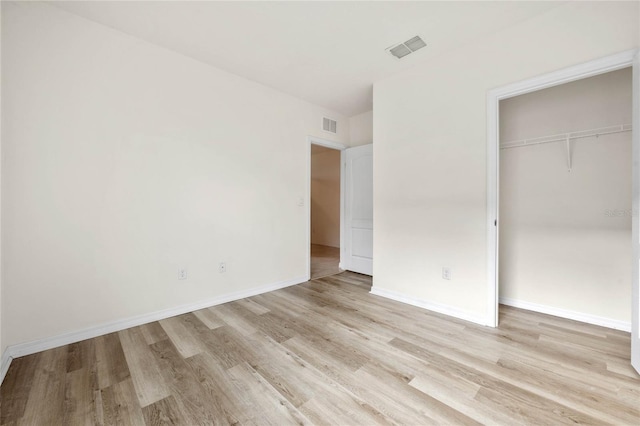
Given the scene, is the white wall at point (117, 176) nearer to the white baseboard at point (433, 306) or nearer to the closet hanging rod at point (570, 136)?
the white baseboard at point (433, 306)

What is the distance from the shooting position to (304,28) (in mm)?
2184

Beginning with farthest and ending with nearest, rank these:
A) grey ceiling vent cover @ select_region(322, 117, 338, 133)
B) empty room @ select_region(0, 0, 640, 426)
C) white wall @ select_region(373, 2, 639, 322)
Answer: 1. grey ceiling vent cover @ select_region(322, 117, 338, 133)
2. white wall @ select_region(373, 2, 639, 322)
3. empty room @ select_region(0, 0, 640, 426)

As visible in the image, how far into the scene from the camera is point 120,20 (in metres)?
2.08

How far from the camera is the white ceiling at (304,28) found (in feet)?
6.39

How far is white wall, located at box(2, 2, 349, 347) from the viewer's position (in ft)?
6.05

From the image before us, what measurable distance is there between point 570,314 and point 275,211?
131 inches

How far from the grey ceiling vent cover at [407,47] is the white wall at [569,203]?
123 centimetres

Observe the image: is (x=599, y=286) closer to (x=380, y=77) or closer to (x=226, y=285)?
(x=380, y=77)

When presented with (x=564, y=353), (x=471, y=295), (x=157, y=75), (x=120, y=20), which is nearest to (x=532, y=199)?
(x=471, y=295)

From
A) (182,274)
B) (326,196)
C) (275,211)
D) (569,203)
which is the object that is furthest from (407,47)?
(326,196)

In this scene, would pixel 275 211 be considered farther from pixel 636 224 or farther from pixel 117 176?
pixel 636 224

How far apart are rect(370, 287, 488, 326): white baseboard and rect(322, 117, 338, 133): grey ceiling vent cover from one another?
2.48 meters

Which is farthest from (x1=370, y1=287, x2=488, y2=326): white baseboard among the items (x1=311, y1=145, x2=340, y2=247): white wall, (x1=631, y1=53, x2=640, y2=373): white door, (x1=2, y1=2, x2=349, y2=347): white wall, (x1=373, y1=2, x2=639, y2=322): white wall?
(x1=311, y1=145, x2=340, y2=247): white wall

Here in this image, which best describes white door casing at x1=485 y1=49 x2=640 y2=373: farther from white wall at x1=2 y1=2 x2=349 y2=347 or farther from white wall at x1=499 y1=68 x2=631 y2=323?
white wall at x1=2 y1=2 x2=349 y2=347
